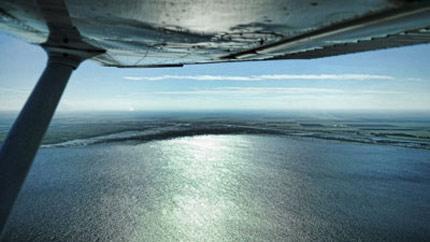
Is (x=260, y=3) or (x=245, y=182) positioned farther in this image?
(x=245, y=182)

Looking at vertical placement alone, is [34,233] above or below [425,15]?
below

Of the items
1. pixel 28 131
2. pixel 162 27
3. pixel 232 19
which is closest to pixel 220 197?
pixel 28 131

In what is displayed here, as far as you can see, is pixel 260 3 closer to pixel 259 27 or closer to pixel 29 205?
pixel 259 27

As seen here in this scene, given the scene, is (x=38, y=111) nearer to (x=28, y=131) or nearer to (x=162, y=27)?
(x=28, y=131)

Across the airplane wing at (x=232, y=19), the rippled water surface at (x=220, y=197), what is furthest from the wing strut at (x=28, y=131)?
the rippled water surface at (x=220, y=197)

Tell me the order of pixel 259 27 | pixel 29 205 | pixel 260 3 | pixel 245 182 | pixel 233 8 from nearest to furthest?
pixel 260 3, pixel 233 8, pixel 259 27, pixel 29 205, pixel 245 182

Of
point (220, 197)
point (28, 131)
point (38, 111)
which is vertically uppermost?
point (38, 111)

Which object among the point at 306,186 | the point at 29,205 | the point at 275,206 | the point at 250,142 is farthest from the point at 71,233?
the point at 250,142
